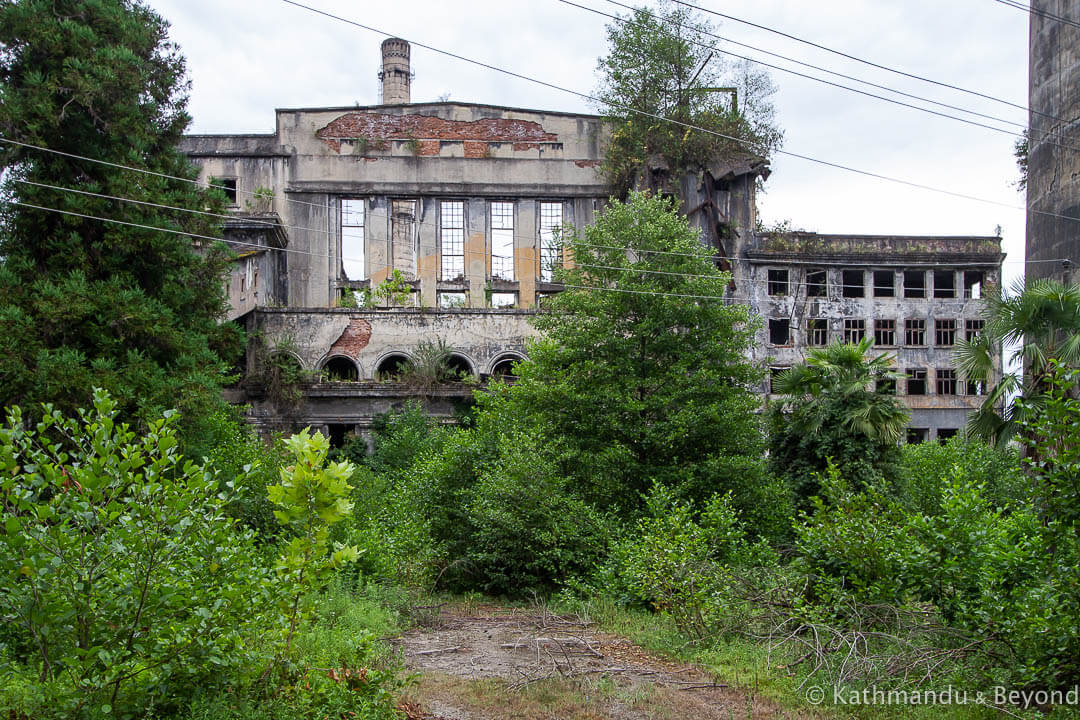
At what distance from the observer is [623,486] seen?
15.8 metres

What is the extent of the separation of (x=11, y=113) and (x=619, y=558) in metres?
12.6

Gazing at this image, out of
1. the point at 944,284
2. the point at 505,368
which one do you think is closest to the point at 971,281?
the point at 944,284

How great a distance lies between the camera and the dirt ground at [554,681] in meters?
7.61

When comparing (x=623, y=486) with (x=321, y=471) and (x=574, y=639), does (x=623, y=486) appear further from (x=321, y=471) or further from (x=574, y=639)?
(x=321, y=471)

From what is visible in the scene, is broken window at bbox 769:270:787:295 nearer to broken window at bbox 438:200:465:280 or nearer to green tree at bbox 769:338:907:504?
broken window at bbox 438:200:465:280

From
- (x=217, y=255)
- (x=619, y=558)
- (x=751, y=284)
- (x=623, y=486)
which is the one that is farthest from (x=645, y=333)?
(x=751, y=284)

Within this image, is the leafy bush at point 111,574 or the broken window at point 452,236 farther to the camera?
the broken window at point 452,236

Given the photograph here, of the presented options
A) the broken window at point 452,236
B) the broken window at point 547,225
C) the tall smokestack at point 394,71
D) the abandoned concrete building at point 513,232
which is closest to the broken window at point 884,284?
the abandoned concrete building at point 513,232

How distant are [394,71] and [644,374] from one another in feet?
104

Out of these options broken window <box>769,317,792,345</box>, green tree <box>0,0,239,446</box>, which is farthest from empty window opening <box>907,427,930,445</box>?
green tree <box>0,0,239,446</box>

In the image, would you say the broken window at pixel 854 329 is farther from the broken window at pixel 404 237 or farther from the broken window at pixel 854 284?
the broken window at pixel 404 237

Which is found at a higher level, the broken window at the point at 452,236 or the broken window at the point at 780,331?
the broken window at the point at 452,236

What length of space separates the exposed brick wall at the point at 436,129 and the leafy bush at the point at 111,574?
30.6 m

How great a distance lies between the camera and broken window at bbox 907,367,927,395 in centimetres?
3412
